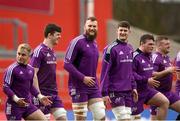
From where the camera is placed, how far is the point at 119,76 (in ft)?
43.8

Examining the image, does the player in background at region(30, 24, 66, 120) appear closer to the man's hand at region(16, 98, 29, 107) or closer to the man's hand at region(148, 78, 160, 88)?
the man's hand at region(16, 98, 29, 107)

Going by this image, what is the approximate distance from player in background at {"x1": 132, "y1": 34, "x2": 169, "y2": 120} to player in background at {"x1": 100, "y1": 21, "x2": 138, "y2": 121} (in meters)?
0.72

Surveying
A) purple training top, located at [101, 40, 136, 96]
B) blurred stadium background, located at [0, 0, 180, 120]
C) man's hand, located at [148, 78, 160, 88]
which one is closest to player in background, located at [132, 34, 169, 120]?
man's hand, located at [148, 78, 160, 88]

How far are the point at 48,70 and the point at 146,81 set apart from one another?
231cm

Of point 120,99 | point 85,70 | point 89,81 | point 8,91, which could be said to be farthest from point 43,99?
point 120,99

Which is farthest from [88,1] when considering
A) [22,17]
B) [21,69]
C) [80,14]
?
[21,69]

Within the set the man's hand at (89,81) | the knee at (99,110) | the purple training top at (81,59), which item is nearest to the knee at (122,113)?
the knee at (99,110)

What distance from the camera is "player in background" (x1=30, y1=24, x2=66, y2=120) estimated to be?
13.1 m

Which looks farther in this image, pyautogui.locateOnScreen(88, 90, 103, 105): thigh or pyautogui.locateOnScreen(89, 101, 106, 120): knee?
pyautogui.locateOnScreen(88, 90, 103, 105): thigh

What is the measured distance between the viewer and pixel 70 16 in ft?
92.4

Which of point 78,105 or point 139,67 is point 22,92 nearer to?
point 78,105

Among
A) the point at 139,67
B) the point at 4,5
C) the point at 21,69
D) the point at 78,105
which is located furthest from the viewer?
the point at 4,5

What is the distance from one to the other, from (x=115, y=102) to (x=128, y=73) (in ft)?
2.05

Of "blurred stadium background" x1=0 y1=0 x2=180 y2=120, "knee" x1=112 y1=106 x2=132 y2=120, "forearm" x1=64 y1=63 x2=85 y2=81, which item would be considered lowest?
"knee" x1=112 y1=106 x2=132 y2=120
